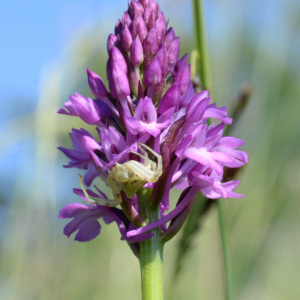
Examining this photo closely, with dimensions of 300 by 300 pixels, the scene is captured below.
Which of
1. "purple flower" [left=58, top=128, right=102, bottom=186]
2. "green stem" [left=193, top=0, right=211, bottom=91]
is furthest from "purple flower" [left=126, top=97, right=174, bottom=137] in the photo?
"green stem" [left=193, top=0, right=211, bottom=91]

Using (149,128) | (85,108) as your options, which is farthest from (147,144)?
(85,108)

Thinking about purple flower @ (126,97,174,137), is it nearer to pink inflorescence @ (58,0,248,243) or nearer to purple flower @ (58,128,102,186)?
pink inflorescence @ (58,0,248,243)

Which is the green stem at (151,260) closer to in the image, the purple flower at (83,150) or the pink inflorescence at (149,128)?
the pink inflorescence at (149,128)

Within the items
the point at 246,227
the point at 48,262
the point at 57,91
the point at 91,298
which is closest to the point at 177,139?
the point at 57,91

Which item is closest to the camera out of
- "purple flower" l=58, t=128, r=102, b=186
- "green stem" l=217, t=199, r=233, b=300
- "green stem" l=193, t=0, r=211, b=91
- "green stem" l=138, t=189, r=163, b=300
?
"green stem" l=138, t=189, r=163, b=300

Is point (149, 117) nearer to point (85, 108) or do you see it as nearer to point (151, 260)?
point (85, 108)

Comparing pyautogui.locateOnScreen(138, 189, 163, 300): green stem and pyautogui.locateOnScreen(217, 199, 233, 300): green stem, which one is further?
pyautogui.locateOnScreen(217, 199, 233, 300): green stem

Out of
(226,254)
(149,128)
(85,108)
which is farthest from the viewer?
(226,254)

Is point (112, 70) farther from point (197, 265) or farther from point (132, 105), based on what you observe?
point (197, 265)
